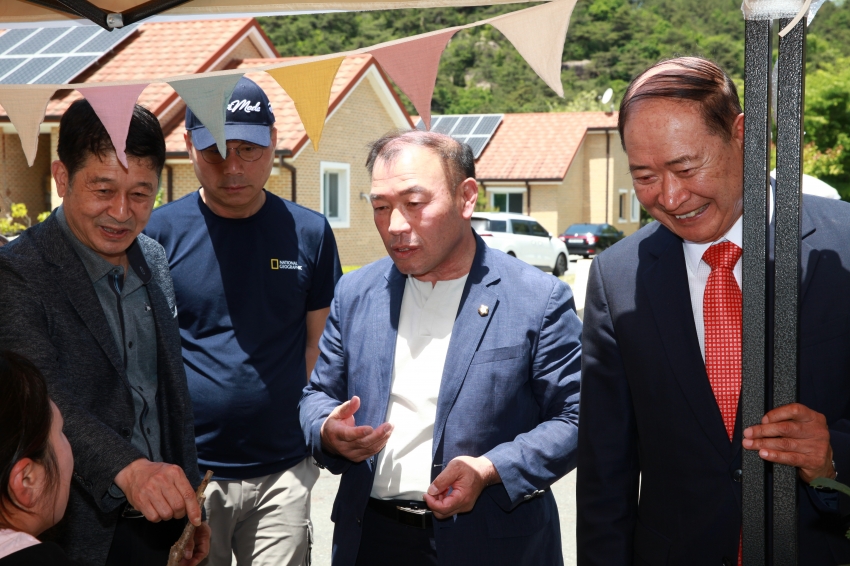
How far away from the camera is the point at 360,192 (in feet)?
82.0

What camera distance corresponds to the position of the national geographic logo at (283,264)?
3605 mm

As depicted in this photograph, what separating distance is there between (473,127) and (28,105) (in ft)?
129

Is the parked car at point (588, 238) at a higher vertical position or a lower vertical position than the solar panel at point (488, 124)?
lower

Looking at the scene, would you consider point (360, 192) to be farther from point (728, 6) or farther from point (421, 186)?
point (728, 6)

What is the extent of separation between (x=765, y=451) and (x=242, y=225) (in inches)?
99.4

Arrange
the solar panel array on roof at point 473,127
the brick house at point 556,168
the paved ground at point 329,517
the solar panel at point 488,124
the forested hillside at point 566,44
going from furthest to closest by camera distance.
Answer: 1. the forested hillside at point 566,44
2. the solar panel at point 488,124
3. the brick house at point 556,168
4. the solar panel array on roof at point 473,127
5. the paved ground at point 329,517

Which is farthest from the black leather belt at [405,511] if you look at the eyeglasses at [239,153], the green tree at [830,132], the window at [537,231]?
the window at [537,231]

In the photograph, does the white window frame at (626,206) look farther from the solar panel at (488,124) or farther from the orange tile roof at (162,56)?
the orange tile roof at (162,56)

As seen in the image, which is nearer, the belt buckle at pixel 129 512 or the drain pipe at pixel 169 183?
the belt buckle at pixel 129 512

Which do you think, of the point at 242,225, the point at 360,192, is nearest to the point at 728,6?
the point at 360,192

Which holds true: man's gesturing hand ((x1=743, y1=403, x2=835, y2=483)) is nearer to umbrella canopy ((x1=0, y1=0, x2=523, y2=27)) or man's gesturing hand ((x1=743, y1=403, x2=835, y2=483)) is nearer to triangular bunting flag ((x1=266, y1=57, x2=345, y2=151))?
umbrella canopy ((x1=0, y1=0, x2=523, y2=27))

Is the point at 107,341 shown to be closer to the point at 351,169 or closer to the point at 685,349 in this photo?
the point at 685,349

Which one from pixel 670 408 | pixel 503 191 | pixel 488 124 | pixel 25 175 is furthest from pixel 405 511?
pixel 488 124

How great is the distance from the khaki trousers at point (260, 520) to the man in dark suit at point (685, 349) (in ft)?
5.08
